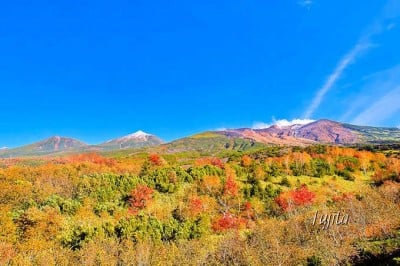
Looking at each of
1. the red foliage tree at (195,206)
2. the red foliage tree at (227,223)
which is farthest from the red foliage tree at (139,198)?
the red foliage tree at (227,223)

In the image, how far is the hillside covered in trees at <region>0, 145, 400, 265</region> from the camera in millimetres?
32094

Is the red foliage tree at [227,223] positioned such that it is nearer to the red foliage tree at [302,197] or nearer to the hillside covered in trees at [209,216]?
the hillside covered in trees at [209,216]

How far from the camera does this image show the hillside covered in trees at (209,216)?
1264 inches

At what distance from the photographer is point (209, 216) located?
64062 mm

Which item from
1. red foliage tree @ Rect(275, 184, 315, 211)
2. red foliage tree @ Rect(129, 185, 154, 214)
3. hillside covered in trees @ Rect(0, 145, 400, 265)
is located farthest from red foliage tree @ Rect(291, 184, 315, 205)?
red foliage tree @ Rect(129, 185, 154, 214)

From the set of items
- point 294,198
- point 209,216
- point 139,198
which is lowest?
point 209,216

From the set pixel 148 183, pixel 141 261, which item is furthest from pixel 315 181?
pixel 141 261

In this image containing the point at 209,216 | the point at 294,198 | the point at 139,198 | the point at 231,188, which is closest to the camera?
the point at 209,216

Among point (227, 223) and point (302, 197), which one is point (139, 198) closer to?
point (227, 223)

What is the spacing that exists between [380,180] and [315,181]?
15.3 m

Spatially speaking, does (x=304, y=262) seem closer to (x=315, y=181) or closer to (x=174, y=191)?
(x=174, y=191)

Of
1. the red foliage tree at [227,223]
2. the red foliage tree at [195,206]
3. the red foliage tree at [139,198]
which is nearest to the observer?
the red foliage tree at [227,223]

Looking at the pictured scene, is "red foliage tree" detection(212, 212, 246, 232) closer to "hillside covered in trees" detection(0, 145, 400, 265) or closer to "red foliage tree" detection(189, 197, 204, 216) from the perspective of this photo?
"hillside covered in trees" detection(0, 145, 400, 265)

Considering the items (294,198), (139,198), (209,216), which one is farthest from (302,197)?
(139,198)
